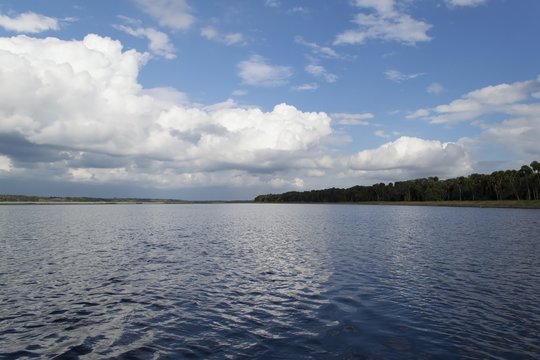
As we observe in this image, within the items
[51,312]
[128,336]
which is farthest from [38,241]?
[128,336]

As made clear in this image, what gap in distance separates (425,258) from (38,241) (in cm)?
6096

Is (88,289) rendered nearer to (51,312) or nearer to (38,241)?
(51,312)

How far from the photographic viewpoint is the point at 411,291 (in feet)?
101

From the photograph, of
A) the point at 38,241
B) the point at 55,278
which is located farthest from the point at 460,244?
the point at 38,241

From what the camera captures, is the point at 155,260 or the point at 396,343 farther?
the point at 155,260

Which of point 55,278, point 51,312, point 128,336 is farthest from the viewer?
point 55,278

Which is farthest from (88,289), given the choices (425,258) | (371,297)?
(425,258)

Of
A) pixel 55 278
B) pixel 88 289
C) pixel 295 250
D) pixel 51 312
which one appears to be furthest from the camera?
pixel 295 250

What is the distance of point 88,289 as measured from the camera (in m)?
31.2

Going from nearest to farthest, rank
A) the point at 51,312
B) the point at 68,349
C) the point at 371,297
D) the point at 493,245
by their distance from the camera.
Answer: the point at 68,349 < the point at 51,312 < the point at 371,297 < the point at 493,245

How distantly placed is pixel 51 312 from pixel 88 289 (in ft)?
21.2

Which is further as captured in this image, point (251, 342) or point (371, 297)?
point (371, 297)

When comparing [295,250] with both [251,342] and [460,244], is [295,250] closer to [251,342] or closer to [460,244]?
[460,244]

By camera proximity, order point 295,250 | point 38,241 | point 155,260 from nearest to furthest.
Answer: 1. point 155,260
2. point 295,250
3. point 38,241
